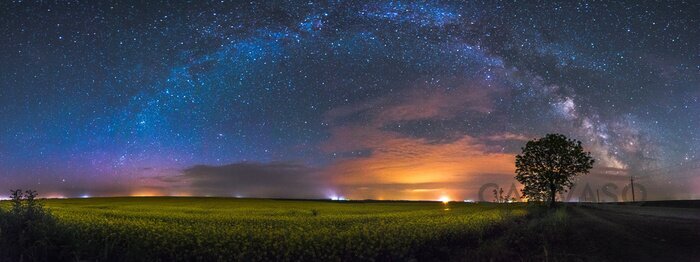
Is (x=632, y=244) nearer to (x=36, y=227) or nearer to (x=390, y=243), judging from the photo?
(x=390, y=243)

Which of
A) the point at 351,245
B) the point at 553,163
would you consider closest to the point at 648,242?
the point at 351,245

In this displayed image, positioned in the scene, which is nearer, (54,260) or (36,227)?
(54,260)

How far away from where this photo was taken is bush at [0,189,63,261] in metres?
13.2

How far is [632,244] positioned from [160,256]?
14794 mm

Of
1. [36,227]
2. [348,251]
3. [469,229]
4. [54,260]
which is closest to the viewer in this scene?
[348,251]

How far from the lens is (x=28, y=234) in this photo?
1451 cm

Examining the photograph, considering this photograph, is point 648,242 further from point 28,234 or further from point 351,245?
point 28,234

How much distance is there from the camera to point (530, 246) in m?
15.6

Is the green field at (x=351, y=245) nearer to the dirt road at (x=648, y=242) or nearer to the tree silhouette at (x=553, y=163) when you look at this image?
the dirt road at (x=648, y=242)

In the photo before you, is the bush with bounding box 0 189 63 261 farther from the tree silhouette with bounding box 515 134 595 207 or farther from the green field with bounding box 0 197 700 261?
the tree silhouette with bounding box 515 134 595 207

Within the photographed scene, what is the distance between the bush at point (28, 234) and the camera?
13227mm

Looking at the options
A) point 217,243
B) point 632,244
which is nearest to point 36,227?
point 217,243

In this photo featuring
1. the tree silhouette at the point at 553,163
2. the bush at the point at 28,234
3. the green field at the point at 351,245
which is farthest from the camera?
the tree silhouette at the point at 553,163

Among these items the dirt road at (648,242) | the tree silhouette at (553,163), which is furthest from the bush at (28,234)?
the tree silhouette at (553,163)
